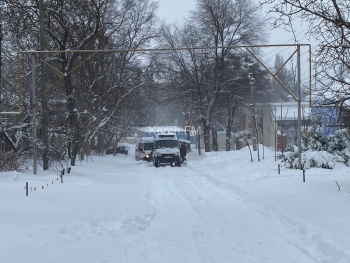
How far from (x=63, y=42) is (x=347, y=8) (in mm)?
16817

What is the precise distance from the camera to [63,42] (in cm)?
2559

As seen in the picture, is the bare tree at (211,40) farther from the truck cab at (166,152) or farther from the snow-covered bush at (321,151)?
the snow-covered bush at (321,151)

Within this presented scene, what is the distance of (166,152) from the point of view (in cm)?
3681

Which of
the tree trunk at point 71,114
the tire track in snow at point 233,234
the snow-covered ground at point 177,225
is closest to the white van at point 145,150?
the tree trunk at point 71,114

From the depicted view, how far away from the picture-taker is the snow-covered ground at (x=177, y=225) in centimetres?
756

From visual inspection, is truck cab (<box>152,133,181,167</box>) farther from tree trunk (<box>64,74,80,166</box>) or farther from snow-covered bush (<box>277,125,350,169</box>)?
snow-covered bush (<box>277,125,350,169</box>)

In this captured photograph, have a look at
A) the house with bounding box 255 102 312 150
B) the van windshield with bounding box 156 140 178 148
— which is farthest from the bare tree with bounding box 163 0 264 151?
the van windshield with bounding box 156 140 178 148

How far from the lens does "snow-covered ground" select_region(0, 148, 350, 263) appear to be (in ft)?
24.8

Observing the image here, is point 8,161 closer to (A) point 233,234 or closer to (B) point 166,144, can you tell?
(A) point 233,234

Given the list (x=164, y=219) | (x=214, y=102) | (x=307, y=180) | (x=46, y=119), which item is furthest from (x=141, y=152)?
(x=164, y=219)

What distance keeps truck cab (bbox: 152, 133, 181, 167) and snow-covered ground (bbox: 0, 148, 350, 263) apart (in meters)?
20.7

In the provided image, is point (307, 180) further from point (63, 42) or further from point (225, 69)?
point (225, 69)

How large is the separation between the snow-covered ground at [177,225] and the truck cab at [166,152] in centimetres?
2070

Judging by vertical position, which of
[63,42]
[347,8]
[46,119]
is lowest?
[46,119]
